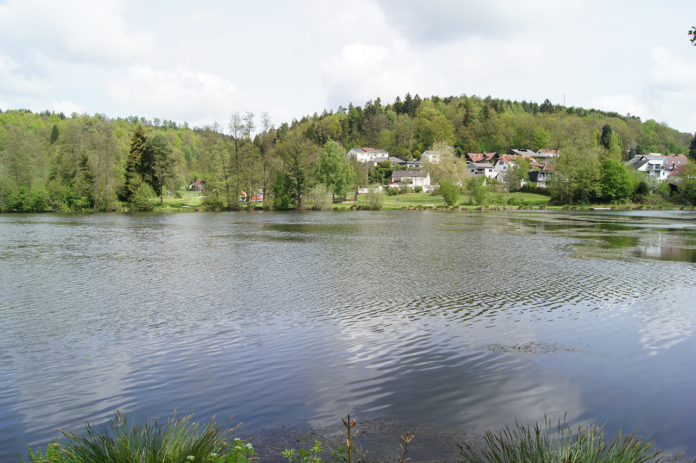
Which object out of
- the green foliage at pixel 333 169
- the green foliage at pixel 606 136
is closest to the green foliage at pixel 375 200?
the green foliage at pixel 333 169

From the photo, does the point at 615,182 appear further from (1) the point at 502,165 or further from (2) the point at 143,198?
(2) the point at 143,198

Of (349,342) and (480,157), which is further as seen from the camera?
(480,157)

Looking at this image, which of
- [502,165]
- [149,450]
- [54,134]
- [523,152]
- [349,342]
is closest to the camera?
[149,450]

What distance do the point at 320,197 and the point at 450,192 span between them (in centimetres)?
2668

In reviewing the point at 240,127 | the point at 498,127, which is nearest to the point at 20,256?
the point at 240,127

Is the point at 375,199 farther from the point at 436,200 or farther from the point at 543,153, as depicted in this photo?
the point at 543,153

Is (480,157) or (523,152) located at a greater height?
(523,152)

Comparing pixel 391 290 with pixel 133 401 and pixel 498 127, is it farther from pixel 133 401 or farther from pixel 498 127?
pixel 498 127

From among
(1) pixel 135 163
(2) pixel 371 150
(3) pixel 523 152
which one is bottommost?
(1) pixel 135 163

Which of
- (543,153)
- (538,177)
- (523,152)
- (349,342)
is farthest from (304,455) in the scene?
(543,153)

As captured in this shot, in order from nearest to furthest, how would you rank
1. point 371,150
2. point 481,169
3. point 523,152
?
point 481,169, point 523,152, point 371,150

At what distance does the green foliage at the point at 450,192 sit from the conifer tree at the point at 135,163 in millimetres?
58533

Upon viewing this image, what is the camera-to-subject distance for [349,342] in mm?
11195

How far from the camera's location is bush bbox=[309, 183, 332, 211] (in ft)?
273
